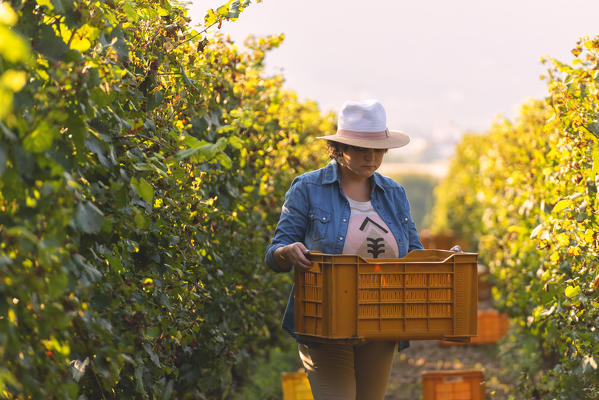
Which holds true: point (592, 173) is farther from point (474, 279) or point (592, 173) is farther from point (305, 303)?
point (305, 303)

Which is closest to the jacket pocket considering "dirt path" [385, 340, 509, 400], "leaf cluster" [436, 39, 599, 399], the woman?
the woman

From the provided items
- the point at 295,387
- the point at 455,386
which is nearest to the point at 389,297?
the point at 295,387

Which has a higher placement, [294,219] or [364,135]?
[364,135]

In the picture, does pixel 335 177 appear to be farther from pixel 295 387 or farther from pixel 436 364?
pixel 436 364

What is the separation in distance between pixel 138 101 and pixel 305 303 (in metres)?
1.00


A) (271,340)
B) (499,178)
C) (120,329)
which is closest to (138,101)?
(120,329)

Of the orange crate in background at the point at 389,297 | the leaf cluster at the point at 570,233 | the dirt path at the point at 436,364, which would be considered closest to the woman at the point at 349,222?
the orange crate in background at the point at 389,297

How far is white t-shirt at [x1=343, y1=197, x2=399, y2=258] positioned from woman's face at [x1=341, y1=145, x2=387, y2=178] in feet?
0.46

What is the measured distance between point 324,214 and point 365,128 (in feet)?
1.32

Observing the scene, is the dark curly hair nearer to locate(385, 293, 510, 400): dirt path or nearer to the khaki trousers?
the khaki trousers

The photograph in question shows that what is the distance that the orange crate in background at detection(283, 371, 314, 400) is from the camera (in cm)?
527

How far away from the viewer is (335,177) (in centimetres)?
347

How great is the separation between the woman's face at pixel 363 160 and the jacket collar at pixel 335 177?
8 centimetres

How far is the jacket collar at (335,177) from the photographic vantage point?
136 inches
